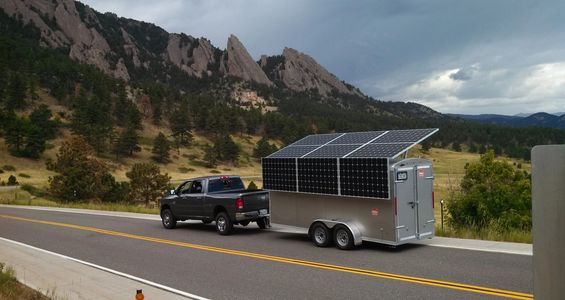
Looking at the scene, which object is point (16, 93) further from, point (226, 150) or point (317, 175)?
point (317, 175)

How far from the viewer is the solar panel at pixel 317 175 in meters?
12.7

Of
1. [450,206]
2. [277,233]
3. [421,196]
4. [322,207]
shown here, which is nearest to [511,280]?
[421,196]

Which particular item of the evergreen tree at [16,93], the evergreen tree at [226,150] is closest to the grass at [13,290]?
the evergreen tree at [226,150]

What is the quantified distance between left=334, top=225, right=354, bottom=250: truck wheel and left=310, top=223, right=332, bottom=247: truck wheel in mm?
273

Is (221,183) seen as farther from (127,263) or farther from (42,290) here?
(42,290)

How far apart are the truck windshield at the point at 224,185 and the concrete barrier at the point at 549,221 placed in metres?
15.7

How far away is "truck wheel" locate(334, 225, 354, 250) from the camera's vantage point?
12.2m

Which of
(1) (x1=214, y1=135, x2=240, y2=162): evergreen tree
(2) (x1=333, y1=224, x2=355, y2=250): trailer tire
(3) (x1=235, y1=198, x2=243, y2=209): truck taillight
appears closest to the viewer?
(2) (x1=333, y1=224, x2=355, y2=250): trailer tire

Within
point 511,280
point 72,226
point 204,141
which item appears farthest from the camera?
point 204,141

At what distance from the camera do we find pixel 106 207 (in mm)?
29641

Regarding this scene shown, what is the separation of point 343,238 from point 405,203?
1848mm

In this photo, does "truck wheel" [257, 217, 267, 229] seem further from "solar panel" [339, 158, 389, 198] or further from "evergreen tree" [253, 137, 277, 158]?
"evergreen tree" [253, 137, 277, 158]

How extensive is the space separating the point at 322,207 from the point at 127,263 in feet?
17.3

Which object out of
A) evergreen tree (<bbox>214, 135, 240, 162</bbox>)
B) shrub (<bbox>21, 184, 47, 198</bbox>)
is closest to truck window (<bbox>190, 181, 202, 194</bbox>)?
shrub (<bbox>21, 184, 47, 198</bbox>)
